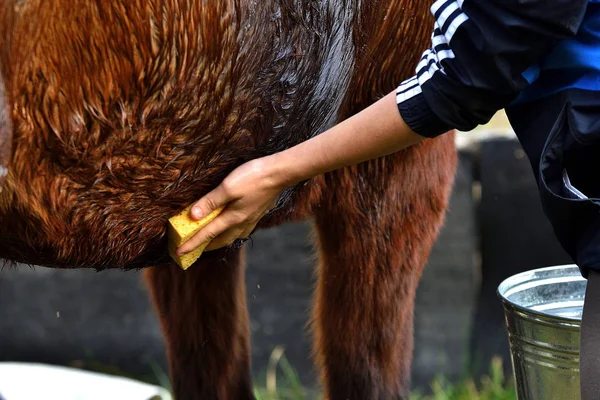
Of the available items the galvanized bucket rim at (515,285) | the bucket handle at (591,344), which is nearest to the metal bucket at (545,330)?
the galvanized bucket rim at (515,285)

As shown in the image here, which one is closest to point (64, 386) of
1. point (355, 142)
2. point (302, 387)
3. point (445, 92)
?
point (302, 387)

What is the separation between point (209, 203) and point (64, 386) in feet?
4.93

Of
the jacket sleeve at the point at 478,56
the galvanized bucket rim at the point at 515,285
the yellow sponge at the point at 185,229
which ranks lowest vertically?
the galvanized bucket rim at the point at 515,285

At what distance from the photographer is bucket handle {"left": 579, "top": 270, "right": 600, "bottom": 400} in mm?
1045

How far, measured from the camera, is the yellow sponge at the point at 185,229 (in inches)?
50.4

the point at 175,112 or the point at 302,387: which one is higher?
the point at 175,112

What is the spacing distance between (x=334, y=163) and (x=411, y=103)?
14 cm

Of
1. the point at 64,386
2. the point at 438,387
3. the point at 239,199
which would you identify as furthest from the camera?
the point at 438,387

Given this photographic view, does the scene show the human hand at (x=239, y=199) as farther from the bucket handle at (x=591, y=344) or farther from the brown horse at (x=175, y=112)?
the bucket handle at (x=591, y=344)

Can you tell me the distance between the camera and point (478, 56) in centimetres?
101

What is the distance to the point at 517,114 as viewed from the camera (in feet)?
3.80

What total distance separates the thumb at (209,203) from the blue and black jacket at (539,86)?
31 cm

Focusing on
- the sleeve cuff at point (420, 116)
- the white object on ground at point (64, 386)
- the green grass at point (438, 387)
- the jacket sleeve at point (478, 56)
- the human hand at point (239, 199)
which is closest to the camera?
the jacket sleeve at point (478, 56)

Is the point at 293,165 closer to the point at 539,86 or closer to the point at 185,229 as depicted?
the point at 185,229
